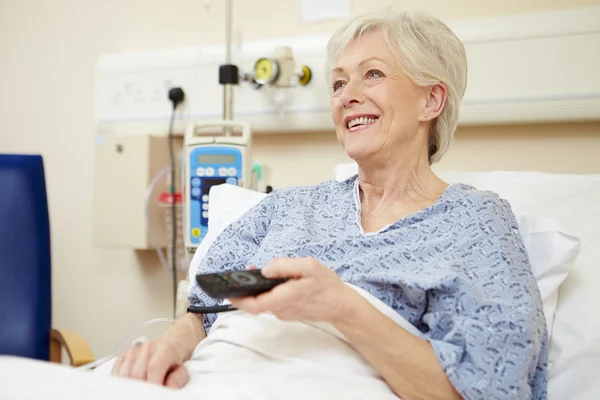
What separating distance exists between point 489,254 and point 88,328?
1926mm

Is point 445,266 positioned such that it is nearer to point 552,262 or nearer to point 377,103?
point 552,262

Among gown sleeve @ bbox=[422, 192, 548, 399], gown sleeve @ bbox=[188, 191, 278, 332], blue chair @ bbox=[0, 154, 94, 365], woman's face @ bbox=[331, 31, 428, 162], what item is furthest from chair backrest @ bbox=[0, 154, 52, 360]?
gown sleeve @ bbox=[422, 192, 548, 399]

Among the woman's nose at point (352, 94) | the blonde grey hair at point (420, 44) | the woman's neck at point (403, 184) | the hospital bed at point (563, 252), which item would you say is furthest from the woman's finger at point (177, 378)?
the blonde grey hair at point (420, 44)

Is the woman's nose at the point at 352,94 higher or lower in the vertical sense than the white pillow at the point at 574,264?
higher

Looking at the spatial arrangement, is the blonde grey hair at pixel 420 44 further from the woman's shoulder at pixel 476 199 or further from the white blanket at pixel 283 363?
the white blanket at pixel 283 363

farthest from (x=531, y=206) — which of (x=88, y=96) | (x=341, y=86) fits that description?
(x=88, y=96)

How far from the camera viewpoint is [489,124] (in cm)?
190

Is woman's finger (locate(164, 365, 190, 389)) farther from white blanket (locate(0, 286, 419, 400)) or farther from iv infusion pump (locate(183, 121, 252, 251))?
iv infusion pump (locate(183, 121, 252, 251))

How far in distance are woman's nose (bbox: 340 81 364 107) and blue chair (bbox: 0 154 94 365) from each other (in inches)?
34.4

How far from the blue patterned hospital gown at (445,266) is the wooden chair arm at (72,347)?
392 millimetres

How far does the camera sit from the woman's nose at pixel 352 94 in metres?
1.38

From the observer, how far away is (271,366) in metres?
1.06

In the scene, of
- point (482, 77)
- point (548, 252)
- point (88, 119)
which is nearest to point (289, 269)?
point (548, 252)

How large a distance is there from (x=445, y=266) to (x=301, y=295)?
0.31 m
